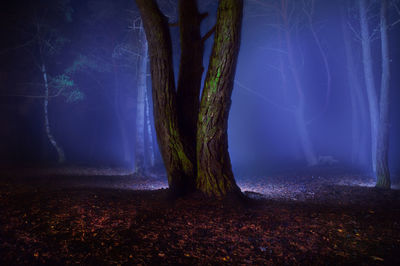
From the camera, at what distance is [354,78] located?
14.4 m

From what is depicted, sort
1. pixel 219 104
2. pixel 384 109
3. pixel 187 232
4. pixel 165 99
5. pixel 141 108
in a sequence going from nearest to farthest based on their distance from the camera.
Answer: pixel 187 232 < pixel 219 104 < pixel 165 99 < pixel 384 109 < pixel 141 108

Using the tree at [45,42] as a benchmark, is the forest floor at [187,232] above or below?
below

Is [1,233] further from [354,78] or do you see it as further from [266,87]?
[266,87]

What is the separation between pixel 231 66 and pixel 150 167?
32.6 feet

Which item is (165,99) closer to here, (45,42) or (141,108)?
(141,108)

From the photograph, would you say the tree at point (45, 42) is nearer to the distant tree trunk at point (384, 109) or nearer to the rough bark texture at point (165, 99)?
the rough bark texture at point (165, 99)

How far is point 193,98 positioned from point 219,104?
0.93m

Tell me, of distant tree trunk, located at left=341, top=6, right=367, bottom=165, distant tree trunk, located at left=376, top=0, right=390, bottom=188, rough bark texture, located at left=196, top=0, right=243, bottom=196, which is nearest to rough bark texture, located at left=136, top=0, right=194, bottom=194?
rough bark texture, located at left=196, top=0, right=243, bottom=196

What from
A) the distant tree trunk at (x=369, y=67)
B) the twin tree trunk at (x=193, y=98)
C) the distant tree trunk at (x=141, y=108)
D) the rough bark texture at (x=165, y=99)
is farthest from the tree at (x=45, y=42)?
the distant tree trunk at (x=369, y=67)

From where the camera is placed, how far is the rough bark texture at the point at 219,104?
14.4 ft

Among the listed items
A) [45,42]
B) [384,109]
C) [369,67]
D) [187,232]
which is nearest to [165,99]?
[187,232]

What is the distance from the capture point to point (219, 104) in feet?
14.7

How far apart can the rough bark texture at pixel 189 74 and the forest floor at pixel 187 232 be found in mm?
1510

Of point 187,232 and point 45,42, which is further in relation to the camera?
point 45,42
